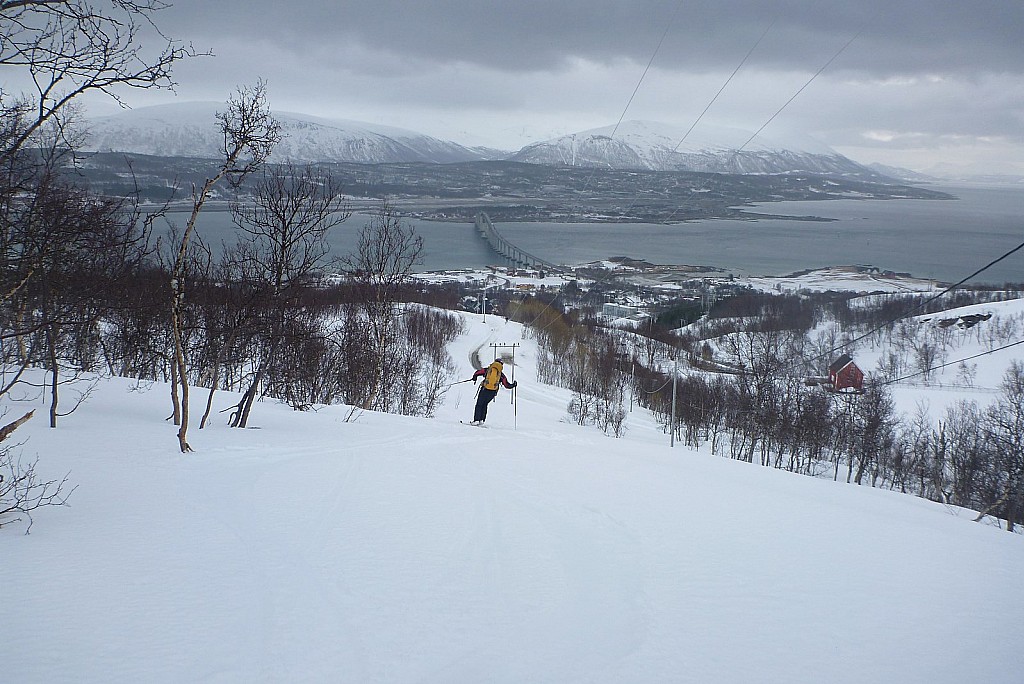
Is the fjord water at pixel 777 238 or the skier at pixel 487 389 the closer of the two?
the skier at pixel 487 389

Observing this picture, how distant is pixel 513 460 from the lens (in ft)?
28.9

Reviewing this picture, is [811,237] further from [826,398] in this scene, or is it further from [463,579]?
[463,579]

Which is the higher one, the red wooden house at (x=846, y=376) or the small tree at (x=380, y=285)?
the small tree at (x=380, y=285)

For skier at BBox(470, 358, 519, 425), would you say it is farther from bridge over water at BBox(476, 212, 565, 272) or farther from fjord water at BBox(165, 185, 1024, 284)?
bridge over water at BBox(476, 212, 565, 272)

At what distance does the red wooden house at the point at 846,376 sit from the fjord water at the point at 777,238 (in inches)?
219

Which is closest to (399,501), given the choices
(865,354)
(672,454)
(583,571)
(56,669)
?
(583,571)

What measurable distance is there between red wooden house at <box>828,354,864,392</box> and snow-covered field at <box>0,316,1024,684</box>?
90.3ft

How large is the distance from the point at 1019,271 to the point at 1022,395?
22.7 feet

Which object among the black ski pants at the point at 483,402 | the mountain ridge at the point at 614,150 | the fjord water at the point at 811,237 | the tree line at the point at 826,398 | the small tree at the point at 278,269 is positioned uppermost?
the mountain ridge at the point at 614,150

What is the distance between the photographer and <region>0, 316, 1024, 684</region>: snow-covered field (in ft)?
11.5

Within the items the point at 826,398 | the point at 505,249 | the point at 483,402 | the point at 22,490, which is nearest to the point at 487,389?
the point at 483,402

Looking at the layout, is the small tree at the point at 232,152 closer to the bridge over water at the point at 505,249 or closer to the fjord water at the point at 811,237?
the fjord water at the point at 811,237

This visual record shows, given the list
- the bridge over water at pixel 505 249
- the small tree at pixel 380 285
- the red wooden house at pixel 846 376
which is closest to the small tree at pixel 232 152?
the small tree at pixel 380 285

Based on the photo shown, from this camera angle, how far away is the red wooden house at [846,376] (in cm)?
3303
